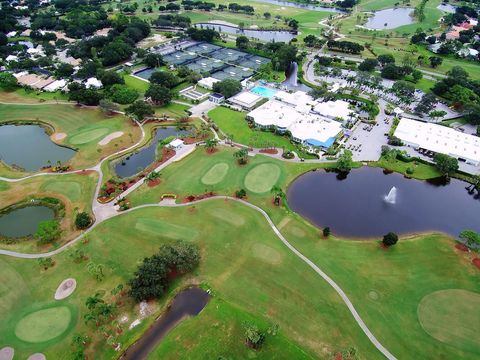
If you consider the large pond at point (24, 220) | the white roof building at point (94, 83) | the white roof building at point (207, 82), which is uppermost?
the white roof building at point (94, 83)

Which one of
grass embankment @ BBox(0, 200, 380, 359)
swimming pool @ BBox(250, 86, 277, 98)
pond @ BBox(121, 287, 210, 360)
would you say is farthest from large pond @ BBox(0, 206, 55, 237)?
swimming pool @ BBox(250, 86, 277, 98)

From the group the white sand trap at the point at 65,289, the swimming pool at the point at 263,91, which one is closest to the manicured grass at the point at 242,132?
the swimming pool at the point at 263,91

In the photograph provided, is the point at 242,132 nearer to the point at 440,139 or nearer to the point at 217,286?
the point at 217,286

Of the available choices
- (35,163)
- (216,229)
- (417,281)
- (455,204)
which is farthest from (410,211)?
(35,163)

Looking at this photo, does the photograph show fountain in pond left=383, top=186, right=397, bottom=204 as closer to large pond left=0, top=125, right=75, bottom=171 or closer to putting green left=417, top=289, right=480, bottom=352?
putting green left=417, top=289, right=480, bottom=352

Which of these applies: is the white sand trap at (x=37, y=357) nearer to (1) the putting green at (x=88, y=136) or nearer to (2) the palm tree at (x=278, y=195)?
(2) the palm tree at (x=278, y=195)

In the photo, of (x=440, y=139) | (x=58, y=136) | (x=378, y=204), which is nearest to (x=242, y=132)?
(x=378, y=204)
